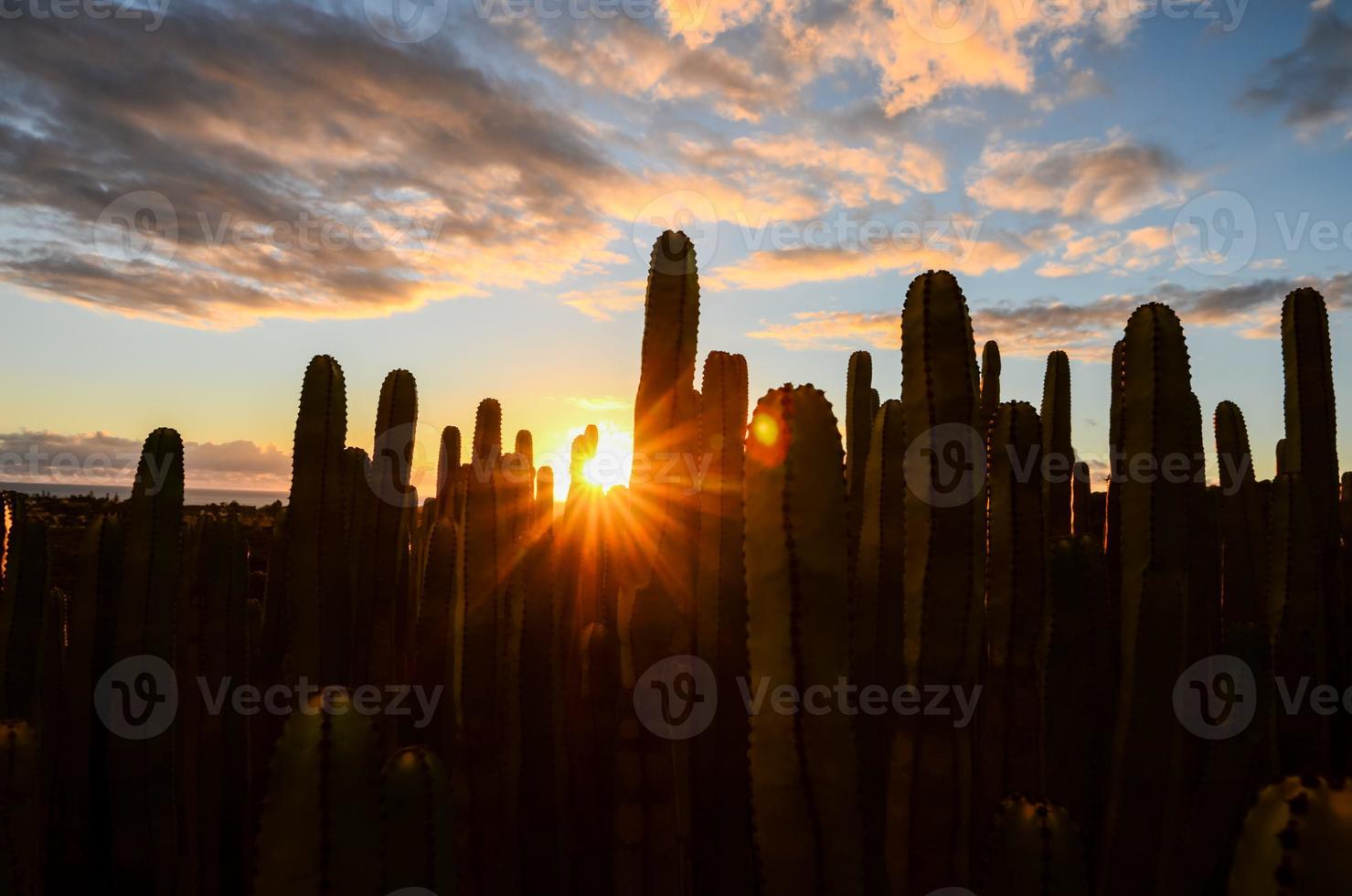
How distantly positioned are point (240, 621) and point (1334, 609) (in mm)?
4283

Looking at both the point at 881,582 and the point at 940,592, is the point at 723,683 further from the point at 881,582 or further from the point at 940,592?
the point at 940,592

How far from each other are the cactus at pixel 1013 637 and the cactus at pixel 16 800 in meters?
2.01

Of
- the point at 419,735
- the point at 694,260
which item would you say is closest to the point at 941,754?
the point at 694,260

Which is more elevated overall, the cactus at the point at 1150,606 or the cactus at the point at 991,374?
the cactus at the point at 991,374

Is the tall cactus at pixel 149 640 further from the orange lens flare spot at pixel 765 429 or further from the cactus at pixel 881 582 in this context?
the cactus at pixel 881 582

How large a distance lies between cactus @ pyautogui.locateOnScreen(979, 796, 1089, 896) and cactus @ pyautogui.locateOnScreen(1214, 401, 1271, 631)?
67.1 inches

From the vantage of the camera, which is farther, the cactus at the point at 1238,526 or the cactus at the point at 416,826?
the cactus at the point at 1238,526

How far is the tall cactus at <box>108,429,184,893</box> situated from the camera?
6.89 feet

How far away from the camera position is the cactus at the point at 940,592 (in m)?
1.70

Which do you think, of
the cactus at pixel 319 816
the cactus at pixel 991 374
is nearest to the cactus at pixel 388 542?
the cactus at pixel 319 816

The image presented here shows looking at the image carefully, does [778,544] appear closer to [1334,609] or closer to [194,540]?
[194,540]

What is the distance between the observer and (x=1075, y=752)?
195cm

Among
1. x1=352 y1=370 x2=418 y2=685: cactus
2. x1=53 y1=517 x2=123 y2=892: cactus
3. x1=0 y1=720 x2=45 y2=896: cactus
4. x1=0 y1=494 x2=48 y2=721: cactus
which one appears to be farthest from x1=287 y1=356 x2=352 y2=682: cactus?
x1=0 y1=720 x2=45 y2=896: cactus

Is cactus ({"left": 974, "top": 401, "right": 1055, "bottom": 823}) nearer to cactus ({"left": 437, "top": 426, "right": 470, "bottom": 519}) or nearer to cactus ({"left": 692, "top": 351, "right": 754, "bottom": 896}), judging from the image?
cactus ({"left": 692, "top": 351, "right": 754, "bottom": 896})
